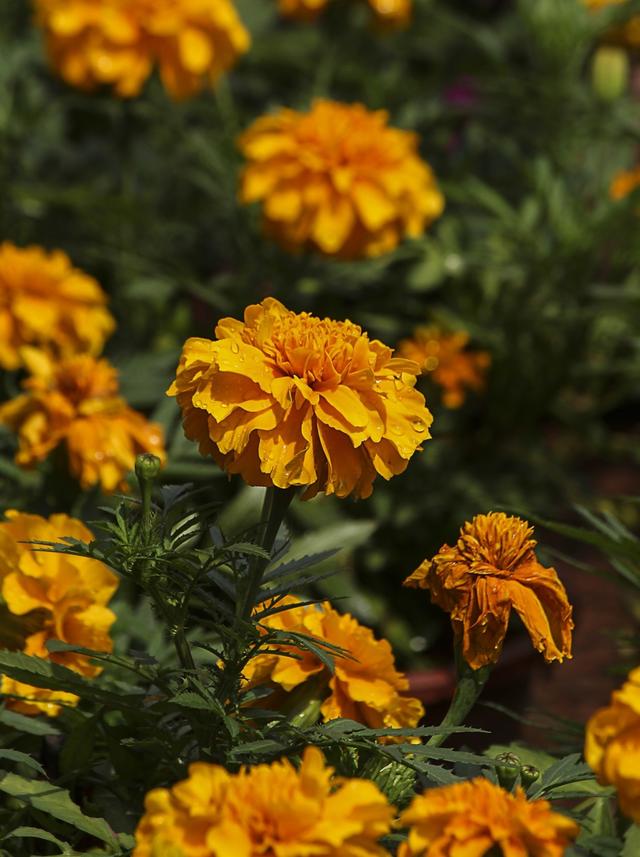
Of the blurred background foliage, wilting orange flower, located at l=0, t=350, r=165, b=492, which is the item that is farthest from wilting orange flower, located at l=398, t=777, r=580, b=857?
the blurred background foliage

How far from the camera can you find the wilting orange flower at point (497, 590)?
2.32 feet

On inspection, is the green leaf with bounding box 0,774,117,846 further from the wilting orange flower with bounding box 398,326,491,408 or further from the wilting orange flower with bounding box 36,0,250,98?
the wilting orange flower with bounding box 36,0,250,98

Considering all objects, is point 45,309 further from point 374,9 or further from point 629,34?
point 629,34

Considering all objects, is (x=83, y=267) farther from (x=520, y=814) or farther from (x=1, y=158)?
(x=520, y=814)

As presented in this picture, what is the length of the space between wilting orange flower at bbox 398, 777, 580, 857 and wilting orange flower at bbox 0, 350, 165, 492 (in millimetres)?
580

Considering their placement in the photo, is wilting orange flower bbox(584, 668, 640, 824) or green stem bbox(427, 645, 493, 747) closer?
wilting orange flower bbox(584, 668, 640, 824)

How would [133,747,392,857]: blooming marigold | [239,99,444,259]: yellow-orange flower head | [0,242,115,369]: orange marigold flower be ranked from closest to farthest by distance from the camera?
[133,747,392,857]: blooming marigold
[0,242,115,369]: orange marigold flower
[239,99,444,259]: yellow-orange flower head

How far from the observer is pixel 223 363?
2.23 feet

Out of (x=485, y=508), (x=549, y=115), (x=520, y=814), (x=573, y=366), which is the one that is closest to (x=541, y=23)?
(x=549, y=115)

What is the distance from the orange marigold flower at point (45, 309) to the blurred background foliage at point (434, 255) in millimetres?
67

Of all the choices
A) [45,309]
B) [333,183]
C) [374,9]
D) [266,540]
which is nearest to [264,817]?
[266,540]

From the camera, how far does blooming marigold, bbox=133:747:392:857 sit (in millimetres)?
536

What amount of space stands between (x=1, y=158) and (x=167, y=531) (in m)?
1.13

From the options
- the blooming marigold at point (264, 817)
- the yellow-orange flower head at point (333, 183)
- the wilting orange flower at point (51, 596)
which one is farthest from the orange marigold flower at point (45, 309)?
the blooming marigold at point (264, 817)
